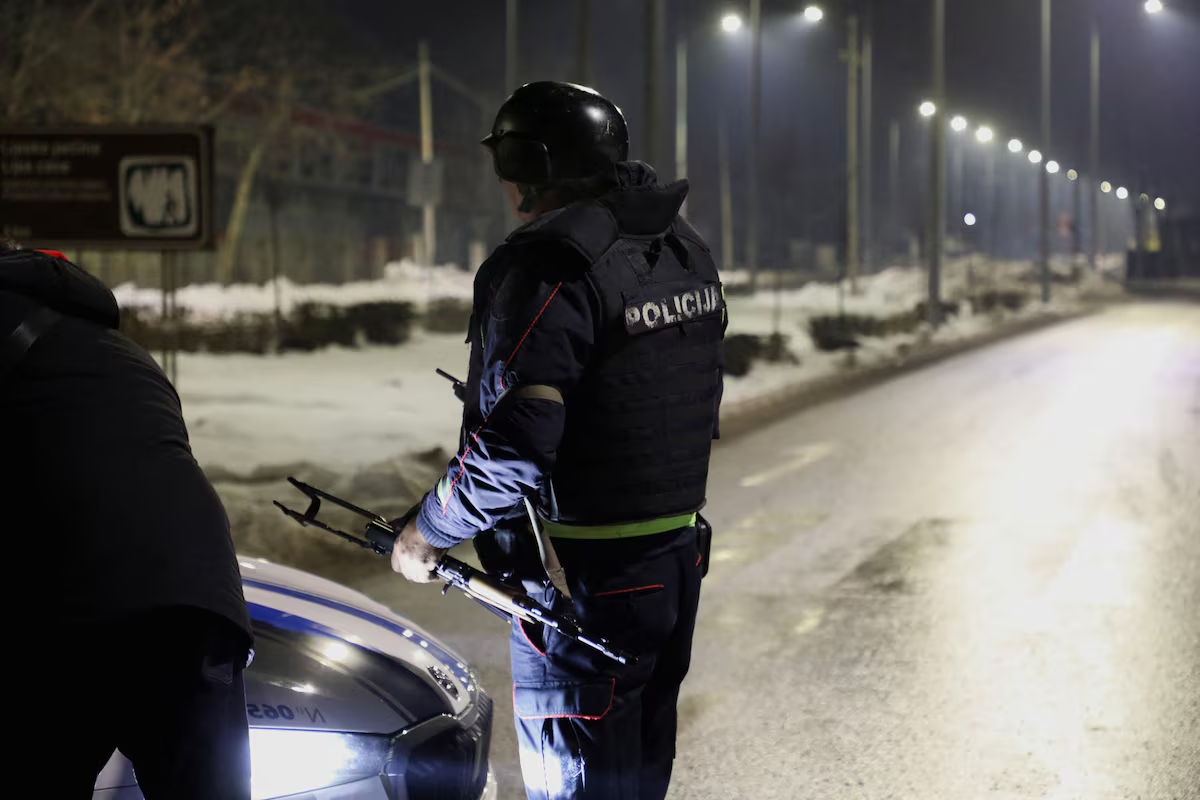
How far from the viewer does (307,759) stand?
2861mm

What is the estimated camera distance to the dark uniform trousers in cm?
282

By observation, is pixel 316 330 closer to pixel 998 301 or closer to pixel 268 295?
pixel 268 295

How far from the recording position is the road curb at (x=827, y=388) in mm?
15328

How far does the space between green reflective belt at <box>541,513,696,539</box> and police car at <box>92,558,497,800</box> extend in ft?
1.75

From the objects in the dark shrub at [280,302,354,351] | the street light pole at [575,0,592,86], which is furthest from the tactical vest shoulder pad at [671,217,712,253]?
the dark shrub at [280,302,354,351]

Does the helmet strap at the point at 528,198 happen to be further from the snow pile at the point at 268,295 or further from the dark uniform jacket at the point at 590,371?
the snow pile at the point at 268,295

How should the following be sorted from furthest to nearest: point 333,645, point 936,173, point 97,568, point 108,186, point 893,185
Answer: point 893,185, point 936,173, point 108,186, point 333,645, point 97,568

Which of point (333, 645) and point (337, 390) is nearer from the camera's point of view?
point (333, 645)

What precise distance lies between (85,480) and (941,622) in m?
5.28

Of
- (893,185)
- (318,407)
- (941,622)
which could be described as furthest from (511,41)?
(893,185)

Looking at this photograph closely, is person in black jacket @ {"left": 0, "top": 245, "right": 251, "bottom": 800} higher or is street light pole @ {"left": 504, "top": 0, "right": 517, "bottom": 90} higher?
street light pole @ {"left": 504, "top": 0, "right": 517, "bottom": 90}

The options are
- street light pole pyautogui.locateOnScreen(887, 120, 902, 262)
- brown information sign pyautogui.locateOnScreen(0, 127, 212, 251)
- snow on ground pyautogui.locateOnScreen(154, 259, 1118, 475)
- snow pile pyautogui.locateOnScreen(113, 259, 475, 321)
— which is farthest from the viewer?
street light pole pyautogui.locateOnScreen(887, 120, 902, 262)

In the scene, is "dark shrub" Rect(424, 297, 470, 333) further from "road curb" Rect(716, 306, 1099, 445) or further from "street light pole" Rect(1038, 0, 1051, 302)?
"street light pole" Rect(1038, 0, 1051, 302)

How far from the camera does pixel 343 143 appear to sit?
172ft
